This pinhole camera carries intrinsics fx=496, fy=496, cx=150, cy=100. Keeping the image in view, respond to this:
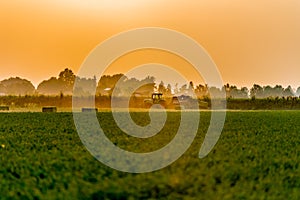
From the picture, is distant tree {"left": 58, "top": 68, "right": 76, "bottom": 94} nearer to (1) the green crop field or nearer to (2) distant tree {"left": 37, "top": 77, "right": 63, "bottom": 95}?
(2) distant tree {"left": 37, "top": 77, "right": 63, "bottom": 95}

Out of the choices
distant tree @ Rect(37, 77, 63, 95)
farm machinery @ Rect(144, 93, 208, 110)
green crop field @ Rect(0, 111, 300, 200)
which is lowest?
green crop field @ Rect(0, 111, 300, 200)

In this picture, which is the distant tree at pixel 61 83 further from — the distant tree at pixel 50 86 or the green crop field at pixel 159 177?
the green crop field at pixel 159 177

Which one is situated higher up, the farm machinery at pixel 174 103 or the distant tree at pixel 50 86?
the distant tree at pixel 50 86

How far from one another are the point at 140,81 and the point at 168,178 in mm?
114668

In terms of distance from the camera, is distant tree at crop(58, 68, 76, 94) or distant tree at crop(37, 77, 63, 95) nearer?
distant tree at crop(58, 68, 76, 94)

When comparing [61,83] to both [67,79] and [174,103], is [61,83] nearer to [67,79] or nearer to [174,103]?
[67,79]

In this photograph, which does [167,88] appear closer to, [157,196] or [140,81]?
[140,81]

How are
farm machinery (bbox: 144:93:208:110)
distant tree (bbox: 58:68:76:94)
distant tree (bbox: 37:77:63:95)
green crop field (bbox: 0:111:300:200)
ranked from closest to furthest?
1. green crop field (bbox: 0:111:300:200)
2. farm machinery (bbox: 144:93:208:110)
3. distant tree (bbox: 58:68:76:94)
4. distant tree (bbox: 37:77:63:95)

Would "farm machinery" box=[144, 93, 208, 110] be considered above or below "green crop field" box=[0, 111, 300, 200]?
above

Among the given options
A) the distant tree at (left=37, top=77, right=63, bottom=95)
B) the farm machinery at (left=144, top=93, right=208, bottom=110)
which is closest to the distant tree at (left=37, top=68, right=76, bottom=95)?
the distant tree at (left=37, top=77, right=63, bottom=95)

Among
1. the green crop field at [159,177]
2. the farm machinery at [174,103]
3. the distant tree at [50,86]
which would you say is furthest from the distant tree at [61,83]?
the green crop field at [159,177]

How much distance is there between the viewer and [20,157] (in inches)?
465

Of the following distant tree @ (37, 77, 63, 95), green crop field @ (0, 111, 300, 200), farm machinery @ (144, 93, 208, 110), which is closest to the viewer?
green crop field @ (0, 111, 300, 200)

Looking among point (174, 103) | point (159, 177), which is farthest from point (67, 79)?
point (159, 177)
